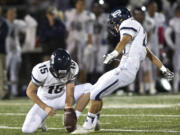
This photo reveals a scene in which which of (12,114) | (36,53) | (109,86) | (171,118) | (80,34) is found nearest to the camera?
(109,86)

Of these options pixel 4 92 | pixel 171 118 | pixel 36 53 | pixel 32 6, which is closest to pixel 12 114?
pixel 171 118

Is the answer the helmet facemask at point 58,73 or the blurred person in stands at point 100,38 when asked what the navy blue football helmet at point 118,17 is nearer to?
the helmet facemask at point 58,73

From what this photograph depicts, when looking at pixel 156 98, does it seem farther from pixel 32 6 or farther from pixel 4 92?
pixel 32 6

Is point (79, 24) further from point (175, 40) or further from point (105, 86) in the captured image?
point (105, 86)

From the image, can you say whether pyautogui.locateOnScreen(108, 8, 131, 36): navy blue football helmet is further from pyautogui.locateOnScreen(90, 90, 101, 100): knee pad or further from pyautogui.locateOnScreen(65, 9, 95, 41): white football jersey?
pyautogui.locateOnScreen(65, 9, 95, 41): white football jersey

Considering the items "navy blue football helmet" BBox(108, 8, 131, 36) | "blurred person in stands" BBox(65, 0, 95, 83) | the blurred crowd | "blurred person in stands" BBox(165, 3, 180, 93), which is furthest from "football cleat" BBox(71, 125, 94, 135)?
"blurred person in stands" BBox(165, 3, 180, 93)

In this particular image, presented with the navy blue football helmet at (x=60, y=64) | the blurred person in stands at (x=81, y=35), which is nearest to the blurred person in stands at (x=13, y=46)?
the blurred person in stands at (x=81, y=35)

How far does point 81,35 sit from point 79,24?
0.74ft

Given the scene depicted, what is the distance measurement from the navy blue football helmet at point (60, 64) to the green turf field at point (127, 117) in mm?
628

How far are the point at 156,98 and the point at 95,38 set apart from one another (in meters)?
2.40

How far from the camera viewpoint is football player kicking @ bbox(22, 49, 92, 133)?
21.1 feet

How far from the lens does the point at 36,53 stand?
555 inches

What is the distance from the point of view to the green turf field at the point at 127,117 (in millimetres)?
6570

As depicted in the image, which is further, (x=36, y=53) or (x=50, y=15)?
(x=36, y=53)
